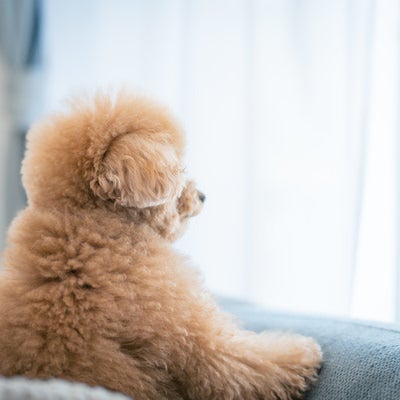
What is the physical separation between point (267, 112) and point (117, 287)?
1.22 m

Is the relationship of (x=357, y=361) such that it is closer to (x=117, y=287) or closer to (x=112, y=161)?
(x=117, y=287)

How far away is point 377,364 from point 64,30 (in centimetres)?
208

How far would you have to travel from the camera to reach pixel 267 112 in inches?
80.6

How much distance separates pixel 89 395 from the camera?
0.75m

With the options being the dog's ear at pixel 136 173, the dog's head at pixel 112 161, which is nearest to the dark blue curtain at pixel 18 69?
the dog's head at pixel 112 161

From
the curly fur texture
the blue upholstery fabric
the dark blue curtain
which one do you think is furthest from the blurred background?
the curly fur texture

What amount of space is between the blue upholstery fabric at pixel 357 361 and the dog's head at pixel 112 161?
0.39 meters

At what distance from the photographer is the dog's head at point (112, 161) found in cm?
100

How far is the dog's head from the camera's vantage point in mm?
1001

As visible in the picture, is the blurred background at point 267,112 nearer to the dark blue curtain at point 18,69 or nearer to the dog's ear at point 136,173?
the dark blue curtain at point 18,69

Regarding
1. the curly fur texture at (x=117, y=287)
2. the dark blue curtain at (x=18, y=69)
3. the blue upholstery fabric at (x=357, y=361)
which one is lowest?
the blue upholstery fabric at (x=357, y=361)

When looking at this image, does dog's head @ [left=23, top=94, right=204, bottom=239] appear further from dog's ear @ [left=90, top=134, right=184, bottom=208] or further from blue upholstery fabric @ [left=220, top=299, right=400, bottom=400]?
blue upholstery fabric @ [left=220, top=299, right=400, bottom=400]

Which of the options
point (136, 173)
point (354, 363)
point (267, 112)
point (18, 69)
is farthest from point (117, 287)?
point (18, 69)

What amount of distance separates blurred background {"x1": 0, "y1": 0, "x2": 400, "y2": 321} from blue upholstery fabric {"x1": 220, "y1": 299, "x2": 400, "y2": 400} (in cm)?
44
